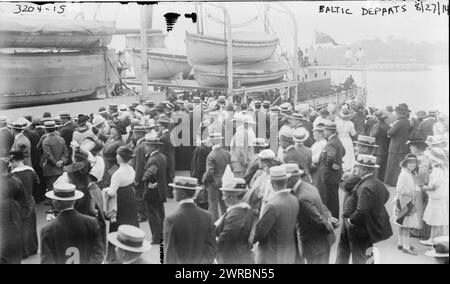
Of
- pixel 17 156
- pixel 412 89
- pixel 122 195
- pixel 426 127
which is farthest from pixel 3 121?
pixel 426 127

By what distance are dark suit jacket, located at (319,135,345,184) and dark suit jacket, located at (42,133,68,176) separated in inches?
144

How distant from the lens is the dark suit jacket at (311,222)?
530 cm

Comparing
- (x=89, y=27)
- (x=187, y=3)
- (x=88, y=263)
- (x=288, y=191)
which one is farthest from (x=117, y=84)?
(x=288, y=191)

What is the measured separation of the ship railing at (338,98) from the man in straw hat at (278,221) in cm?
509

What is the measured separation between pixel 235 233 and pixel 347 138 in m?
3.72

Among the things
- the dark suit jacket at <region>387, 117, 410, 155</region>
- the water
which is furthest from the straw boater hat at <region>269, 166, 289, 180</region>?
the dark suit jacket at <region>387, 117, 410, 155</region>

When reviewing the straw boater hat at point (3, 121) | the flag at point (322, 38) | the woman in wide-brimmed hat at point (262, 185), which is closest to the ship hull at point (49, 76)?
the straw boater hat at point (3, 121)

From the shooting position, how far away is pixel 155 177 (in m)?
6.48

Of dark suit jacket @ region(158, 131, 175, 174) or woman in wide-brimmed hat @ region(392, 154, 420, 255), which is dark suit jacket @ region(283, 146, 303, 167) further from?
dark suit jacket @ region(158, 131, 175, 174)

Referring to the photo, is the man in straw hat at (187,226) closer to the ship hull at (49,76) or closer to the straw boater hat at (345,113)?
the straw boater hat at (345,113)

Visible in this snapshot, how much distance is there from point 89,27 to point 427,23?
619 centimetres

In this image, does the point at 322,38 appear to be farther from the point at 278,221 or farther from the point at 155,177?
the point at 278,221

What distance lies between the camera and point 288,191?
5160mm
